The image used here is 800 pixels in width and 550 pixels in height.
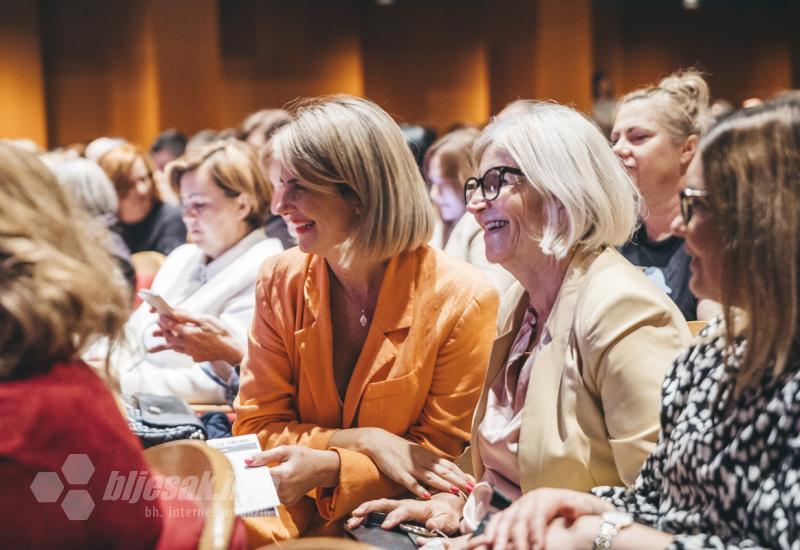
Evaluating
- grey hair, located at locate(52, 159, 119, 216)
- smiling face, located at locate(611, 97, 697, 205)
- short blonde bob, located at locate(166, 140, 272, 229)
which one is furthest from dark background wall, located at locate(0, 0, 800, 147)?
short blonde bob, located at locate(166, 140, 272, 229)

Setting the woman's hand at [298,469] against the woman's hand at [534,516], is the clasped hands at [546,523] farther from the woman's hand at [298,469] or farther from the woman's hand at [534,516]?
the woman's hand at [298,469]

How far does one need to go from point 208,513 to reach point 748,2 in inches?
661

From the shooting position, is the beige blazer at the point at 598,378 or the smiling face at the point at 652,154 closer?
the beige blazer at the point at 598,378

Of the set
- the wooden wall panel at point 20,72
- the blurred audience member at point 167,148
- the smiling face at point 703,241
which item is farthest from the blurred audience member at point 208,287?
the wooden wall panel at point 20,72

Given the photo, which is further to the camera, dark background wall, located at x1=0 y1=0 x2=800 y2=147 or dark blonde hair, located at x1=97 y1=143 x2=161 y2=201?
dark background wall, located at x1=0 y1=0 x2=800 y2=147

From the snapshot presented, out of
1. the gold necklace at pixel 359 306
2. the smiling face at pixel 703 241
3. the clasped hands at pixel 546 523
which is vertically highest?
the smiling face at pixel 703 241

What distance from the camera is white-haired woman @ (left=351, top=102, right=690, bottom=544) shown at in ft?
6.04

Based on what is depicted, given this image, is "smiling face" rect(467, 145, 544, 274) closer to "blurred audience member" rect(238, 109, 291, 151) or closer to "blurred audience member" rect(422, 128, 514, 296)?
"blurred audience member" rect(422, 128, 514, 296)

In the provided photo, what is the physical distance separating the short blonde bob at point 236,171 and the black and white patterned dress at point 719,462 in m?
2.54

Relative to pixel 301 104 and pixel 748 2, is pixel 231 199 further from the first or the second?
pixel 748 2

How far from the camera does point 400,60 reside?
13875mm

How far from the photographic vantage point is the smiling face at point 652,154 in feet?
11.2

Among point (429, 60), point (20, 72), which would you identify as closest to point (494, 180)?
point (20, 72)

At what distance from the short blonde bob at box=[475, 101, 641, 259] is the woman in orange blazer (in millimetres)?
480
